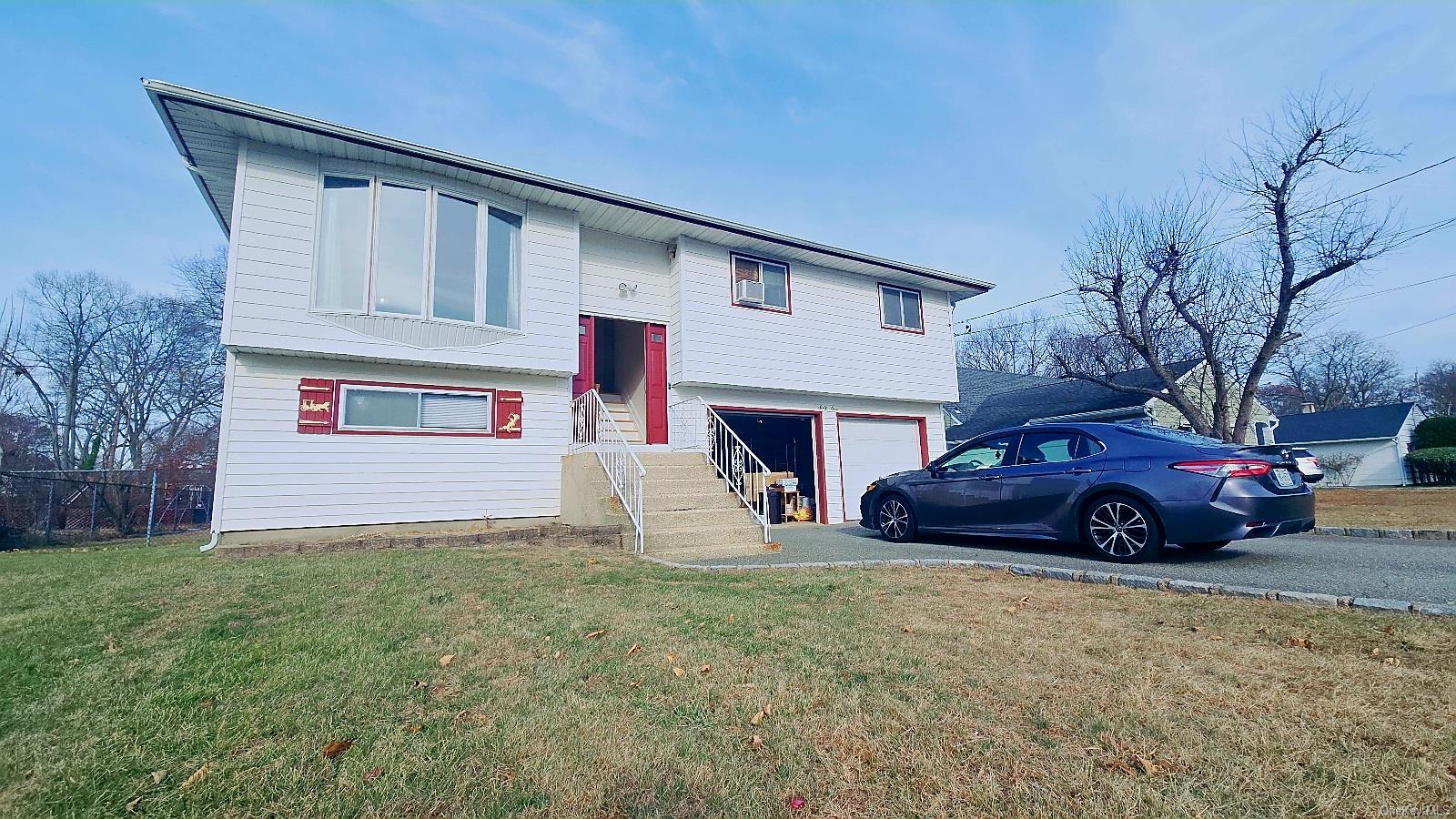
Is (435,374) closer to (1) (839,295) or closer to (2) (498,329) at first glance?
(2) (498,329)

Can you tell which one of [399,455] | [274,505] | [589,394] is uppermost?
[589,394]

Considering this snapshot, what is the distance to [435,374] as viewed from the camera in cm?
893

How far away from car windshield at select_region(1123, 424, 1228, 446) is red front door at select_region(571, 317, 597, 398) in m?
7.93

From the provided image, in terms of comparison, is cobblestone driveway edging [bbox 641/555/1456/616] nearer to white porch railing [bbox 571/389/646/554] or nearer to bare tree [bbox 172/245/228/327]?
white porch railing [bbox 571/389/646/554]

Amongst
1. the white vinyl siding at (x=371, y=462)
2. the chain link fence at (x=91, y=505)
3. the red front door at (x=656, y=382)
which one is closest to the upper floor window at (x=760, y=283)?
the red front door at (x=656, y=382)

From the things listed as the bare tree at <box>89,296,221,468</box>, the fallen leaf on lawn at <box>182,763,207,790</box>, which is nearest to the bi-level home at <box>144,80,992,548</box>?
the fallen leaf on lawn at <box>182,763,207,790</box>

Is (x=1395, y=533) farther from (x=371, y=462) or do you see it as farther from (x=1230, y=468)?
(x=371, y=462)

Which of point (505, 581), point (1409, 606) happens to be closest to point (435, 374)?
point (505, 581)

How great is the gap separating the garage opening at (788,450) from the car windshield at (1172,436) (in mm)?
7200

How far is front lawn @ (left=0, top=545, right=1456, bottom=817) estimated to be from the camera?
1779 mm

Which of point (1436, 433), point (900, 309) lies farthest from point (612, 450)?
point (1436, 433)

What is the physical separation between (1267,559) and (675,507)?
6.35 meters

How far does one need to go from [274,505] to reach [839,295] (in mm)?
10505

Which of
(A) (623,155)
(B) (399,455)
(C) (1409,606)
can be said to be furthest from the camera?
(A) (623,155)
